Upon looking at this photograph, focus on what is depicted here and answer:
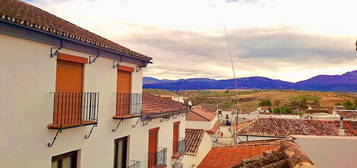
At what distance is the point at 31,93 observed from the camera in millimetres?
6293

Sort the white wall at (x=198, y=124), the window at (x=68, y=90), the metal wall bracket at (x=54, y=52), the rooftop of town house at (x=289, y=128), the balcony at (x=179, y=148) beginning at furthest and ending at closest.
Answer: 1. the white wall at (x=198, y=124)
2. the rooftop of town house at (x=289, y=128)
3. the balcony at (x=179, y=148)
4. the window at (x=68, y=90)
5. the metal wall bracket at (x=54, y=52)

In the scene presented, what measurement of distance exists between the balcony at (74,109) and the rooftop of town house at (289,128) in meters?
17.8

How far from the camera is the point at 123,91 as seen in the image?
10469 mm

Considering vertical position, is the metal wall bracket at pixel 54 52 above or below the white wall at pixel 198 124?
above

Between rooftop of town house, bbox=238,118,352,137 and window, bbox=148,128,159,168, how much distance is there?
12478mm

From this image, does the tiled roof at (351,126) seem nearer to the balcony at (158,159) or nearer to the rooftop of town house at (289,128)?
the rooftop of town house at (289,128)

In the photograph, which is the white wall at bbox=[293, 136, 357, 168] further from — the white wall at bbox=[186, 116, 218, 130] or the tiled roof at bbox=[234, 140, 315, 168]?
the white wall at bbox=[186, 116, 218, 130]

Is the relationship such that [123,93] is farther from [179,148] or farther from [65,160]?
[179,148]

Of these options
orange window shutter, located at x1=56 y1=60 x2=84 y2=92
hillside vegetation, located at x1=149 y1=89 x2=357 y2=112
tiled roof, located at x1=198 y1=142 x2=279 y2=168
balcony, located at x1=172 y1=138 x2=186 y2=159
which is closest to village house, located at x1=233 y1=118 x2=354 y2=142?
balcony, located at x1=172 y1=138 x2=186 y2=159

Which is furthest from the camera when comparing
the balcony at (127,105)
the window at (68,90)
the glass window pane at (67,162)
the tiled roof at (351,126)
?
the tiled roof at (351,126)

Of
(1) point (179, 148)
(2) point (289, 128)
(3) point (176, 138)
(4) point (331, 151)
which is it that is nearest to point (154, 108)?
(3) point (176, 138)

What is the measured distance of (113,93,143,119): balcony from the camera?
9756mm

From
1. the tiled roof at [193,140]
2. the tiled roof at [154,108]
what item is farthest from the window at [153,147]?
the tiled roof at [193,140]

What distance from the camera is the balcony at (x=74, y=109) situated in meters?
7.00
